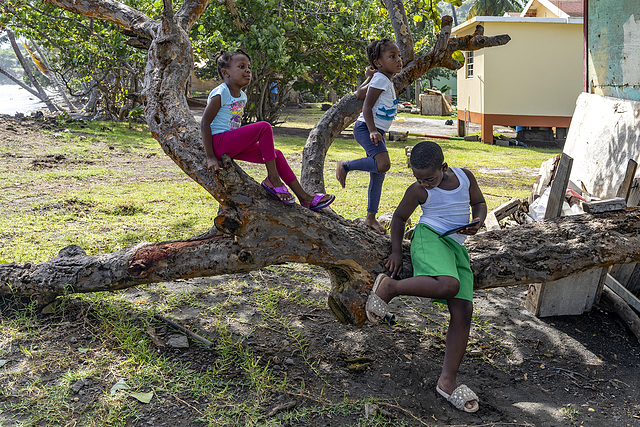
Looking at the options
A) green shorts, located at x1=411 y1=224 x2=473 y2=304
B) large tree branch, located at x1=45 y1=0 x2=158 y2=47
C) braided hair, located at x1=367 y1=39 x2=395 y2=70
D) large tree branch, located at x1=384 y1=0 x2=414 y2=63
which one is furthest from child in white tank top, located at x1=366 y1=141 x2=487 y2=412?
large tree branch, located at x1=45 y1=0 x2=158 y2=47

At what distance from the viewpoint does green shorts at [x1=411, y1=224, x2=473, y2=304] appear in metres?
3.46

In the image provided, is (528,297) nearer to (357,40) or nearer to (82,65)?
(357,40)

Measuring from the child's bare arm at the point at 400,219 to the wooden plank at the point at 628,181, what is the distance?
2.29m

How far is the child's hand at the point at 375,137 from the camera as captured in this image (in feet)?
13.9

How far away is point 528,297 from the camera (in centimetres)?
509

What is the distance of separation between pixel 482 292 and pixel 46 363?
385 cm

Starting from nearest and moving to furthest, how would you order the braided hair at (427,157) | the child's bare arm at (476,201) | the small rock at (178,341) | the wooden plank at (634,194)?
the braided hair at (427,157) < the child's bare arm at (476,201) < the small rock at (178,341) < the wooden plank at (634,194)

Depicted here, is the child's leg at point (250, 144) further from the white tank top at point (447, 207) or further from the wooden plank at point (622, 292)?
the wooden plank at point (622, 292)

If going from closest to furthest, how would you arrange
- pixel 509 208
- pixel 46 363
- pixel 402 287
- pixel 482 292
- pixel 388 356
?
1. pixel 402 287
2. pixel 46 363
3. pixel 388 356
4. pixel 482 292
5. pixel 509 208

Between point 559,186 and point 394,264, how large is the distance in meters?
1.84

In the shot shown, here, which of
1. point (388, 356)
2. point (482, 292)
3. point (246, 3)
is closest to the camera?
point (388, 356)

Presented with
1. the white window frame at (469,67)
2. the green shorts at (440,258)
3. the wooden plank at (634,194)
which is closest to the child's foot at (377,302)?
the green shorts at (440,258)

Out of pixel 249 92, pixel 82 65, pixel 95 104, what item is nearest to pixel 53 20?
pixel 82 65

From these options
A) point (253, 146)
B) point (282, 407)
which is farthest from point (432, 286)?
point (253, 146)
